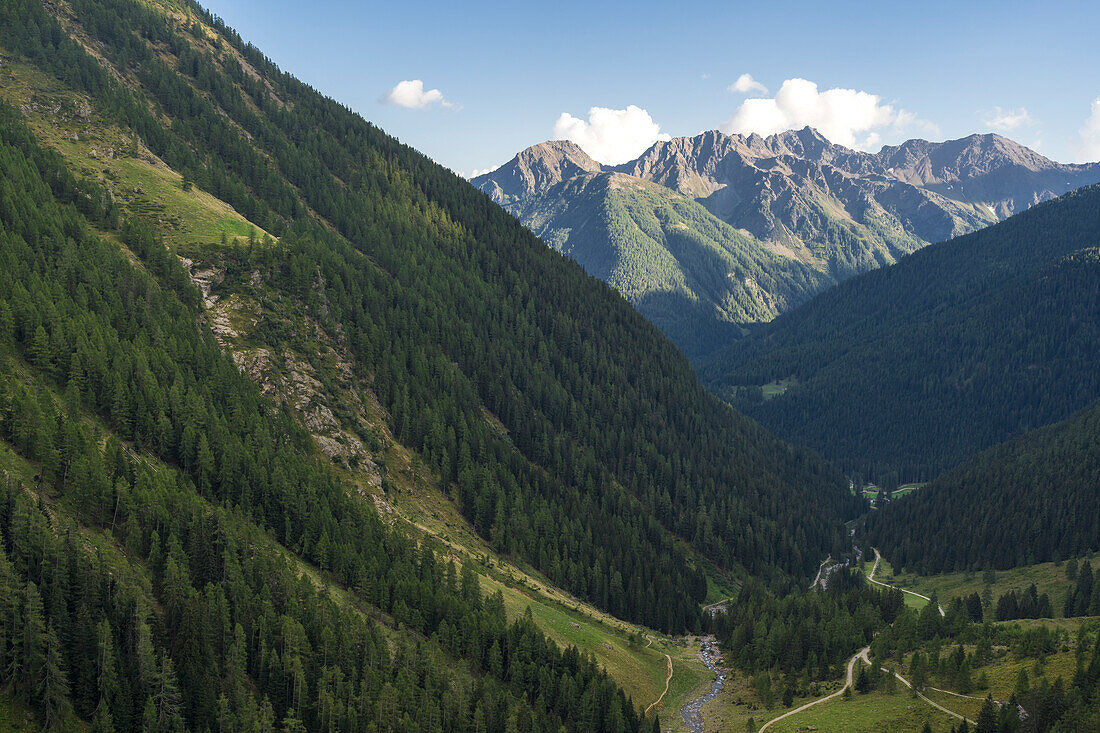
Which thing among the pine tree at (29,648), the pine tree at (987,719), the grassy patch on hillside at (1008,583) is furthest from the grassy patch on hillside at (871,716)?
the pine tree at (29,648)

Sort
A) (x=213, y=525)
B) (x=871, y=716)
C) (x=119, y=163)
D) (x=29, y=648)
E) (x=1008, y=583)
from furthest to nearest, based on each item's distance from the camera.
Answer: (x=119, y=163)
(x=1008, y=583)
(x=213, y=525)
(x=871, y=716)
(x=29, y=648)

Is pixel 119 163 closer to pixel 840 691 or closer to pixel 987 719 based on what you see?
pixel 840 691

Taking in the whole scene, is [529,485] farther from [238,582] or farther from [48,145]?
[48,145]

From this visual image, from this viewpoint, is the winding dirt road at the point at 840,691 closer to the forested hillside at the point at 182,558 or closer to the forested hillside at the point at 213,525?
the forested hillside at the point at 182,558

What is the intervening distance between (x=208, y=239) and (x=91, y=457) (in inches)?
3596

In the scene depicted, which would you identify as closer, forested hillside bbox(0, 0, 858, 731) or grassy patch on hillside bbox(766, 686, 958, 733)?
forested hillside bbox(0, 0, 858, 731)

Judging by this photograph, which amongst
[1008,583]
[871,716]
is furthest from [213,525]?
[1008,583]

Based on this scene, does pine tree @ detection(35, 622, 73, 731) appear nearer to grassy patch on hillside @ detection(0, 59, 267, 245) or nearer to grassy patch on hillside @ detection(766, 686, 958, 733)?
grassy patch on hillside @ detection(766, 686, 958, 733)

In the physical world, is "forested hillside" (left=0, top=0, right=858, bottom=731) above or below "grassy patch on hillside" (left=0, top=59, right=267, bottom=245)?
below

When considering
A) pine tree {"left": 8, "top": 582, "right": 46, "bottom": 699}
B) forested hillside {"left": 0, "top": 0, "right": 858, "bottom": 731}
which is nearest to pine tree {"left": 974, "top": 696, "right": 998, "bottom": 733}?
forested hillside {"left": 0, "top": 0, "right": 858, "bottom": 731}

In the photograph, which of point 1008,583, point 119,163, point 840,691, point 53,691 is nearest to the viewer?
point 53,691

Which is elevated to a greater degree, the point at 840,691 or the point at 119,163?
the point at 119,163

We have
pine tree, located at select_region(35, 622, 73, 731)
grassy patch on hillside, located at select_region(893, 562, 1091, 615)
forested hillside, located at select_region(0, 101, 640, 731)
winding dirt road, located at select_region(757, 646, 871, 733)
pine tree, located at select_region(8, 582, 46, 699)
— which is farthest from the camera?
grassy patch on hillside, located at select_region(893, 562, 1091, 615)

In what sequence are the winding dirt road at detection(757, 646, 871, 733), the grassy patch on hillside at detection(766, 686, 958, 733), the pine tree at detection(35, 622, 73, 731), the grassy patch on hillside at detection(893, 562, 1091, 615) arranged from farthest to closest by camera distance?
1. the grassy patch on hillside at detection(893, 562, 1091, 615)
2. the winding dirt road at detection(757, 646, 871, 733)
3. the grassy patch on hillside at detection(766, 686, 958, 733)
4. the pine tree at detection(35, 622, 73, 731)
